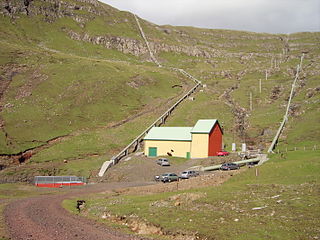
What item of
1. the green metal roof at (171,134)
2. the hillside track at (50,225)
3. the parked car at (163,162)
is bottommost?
the hillside track at (50,225)

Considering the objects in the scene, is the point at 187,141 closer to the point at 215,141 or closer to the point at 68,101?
the point at 215,141

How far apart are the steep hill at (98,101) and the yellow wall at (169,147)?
25.5 feet

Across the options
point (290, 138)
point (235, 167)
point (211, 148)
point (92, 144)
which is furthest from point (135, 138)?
point (290, 138)

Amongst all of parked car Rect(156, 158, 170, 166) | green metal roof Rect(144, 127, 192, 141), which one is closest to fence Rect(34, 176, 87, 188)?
parked car Rect(156, 158, 170, 166)

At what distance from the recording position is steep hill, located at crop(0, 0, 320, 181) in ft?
255

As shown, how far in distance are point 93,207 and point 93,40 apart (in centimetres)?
16498

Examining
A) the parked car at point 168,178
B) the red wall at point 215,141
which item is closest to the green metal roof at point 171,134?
the red wall at point 215,141

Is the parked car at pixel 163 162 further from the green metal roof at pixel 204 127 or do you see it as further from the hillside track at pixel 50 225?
the hillside track at pixel 50 225

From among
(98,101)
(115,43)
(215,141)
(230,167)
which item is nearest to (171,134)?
(215,141)

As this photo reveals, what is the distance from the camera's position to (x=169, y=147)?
7888 centimetres

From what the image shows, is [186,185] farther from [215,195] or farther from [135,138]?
[135,138]

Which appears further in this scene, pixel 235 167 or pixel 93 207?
pixel 235 167

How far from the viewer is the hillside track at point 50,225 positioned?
2417 cm

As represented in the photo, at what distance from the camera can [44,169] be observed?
67.7m
